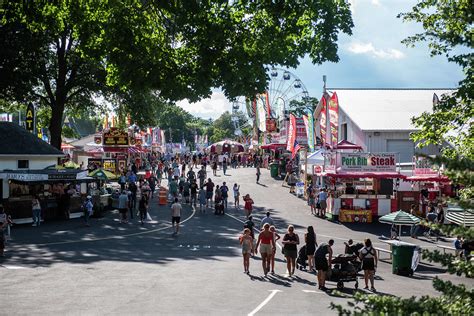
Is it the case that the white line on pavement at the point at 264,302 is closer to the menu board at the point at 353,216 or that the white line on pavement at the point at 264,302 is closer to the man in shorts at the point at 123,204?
the man in shorts at the point at 123,204

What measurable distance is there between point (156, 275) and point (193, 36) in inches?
291

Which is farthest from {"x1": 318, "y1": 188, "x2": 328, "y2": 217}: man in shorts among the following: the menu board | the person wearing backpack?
the person wearing backpack

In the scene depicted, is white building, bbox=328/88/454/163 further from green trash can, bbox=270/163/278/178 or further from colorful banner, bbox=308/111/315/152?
green trash can, bbox=270/163/278/178

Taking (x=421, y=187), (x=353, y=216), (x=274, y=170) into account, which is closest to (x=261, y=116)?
(x=274, y=170)

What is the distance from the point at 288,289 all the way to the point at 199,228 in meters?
11.3

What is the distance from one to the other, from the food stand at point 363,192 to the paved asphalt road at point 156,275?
2.02 meters

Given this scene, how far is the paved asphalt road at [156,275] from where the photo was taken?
13.0 m

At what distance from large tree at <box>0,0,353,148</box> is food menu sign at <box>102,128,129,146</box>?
21.2 m

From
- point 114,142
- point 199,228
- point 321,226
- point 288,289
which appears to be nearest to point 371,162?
point 321,226

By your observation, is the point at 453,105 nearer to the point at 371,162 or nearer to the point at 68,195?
the point at 371,162

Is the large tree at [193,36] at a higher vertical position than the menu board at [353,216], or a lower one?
higher

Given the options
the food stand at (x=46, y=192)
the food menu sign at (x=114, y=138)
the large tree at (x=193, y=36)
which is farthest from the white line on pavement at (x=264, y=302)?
the food menu sign at (x=114, y=138)

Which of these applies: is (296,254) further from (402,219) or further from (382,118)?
(382,118)

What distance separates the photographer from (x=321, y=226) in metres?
27.6
